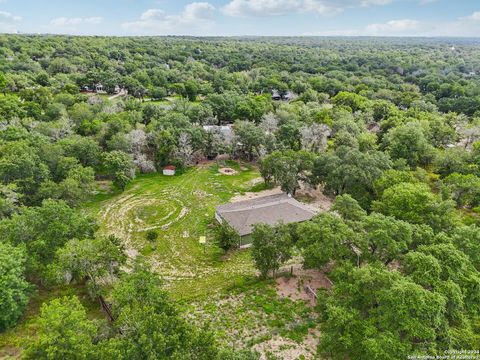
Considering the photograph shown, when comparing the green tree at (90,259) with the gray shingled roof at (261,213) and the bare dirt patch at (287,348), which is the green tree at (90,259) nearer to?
the bare dirt patch at (287,348)

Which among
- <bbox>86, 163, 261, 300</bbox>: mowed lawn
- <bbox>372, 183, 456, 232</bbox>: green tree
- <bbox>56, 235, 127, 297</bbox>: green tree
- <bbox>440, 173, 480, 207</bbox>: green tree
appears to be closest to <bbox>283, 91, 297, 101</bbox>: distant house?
<bbox>86, 163, 261, 300</bbox>: mowed lawn

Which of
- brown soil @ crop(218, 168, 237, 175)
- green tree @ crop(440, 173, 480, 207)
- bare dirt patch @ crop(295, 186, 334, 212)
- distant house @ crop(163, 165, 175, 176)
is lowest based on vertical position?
bare dirt patch @ crop(295, 186, 334, 212)

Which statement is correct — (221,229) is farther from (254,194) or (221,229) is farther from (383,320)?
(383,320)

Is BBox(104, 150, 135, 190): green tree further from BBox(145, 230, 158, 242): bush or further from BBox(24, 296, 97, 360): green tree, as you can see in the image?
BBox(24, 296, 97, 360): green tree

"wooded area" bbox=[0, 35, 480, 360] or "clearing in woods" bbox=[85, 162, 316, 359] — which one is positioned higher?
"wooded area" bbox=[0, 35, 480, 360]

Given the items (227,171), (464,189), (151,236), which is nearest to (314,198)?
(227,171)

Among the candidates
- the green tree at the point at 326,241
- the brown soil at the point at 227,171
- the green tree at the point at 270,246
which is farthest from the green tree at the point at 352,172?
the green tree at the point at 270,246

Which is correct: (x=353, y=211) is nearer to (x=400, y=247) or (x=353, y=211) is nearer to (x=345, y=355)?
(x=400, y=247)

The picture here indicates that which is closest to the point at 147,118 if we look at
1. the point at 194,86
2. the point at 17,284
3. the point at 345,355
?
the point at 194,86
